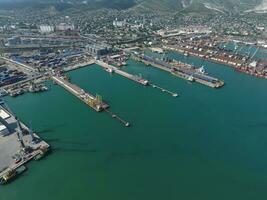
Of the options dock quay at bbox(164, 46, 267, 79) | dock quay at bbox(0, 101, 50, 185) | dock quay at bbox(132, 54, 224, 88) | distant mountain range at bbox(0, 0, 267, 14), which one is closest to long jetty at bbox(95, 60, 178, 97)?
dock quay at bbox(132, 54, 224, 88)

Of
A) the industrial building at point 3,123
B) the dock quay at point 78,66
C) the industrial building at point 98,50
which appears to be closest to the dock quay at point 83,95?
the dock quay at point 78,66

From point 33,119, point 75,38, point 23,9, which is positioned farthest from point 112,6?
point 33,119

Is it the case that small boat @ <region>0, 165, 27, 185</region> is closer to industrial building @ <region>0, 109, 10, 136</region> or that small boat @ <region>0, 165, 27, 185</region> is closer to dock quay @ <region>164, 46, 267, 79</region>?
industrial building @ <region>0, 109, 10, 136</region>

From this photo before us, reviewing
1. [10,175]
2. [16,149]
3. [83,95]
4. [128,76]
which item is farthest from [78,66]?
[10,175]

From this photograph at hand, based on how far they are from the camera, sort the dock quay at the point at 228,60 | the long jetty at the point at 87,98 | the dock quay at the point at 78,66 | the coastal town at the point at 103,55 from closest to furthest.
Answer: the coastal town at the point at 103,55
the long jetty at the point at 87,98
the dock quay at the point at 228,60
the dock quay at the point at 78,66

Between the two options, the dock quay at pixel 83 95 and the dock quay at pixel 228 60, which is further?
the dock quay at pixel 228 60

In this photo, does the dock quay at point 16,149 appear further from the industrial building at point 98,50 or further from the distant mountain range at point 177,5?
the distant mountain range at point 177,5

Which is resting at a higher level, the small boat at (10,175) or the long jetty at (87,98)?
the long jetty at (87,98)
